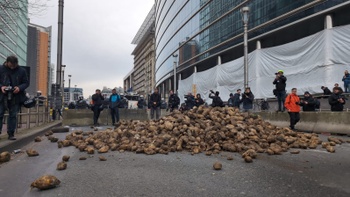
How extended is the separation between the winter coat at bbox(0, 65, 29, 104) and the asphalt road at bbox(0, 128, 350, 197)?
1376mm

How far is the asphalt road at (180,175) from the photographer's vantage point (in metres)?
3.88

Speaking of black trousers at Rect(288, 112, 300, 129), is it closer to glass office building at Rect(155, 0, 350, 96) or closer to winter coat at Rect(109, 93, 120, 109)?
winter coat at Rect(109, 93, 120, 109)

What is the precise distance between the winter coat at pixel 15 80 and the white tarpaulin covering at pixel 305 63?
49.1ft

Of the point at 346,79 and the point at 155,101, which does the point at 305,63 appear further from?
the point at 155,101

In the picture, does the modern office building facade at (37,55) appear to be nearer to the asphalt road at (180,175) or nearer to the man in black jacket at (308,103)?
the man in black jacket at (308,103)

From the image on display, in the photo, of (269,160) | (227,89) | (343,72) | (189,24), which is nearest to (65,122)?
(269,160)

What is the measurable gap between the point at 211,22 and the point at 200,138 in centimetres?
3389

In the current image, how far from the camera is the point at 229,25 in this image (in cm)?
3434

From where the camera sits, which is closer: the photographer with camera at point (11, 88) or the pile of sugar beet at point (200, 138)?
the pile of sugar beet at point (200, 138)

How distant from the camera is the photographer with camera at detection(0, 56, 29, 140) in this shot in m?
6.80

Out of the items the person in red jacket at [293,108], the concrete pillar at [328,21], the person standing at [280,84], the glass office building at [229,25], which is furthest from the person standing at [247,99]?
the glass office building at [229,25]

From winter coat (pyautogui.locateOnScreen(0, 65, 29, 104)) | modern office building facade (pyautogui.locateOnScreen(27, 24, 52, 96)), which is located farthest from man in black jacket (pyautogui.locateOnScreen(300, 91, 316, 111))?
modern office building facade (pyautogui.locateOnScreen(27, 24, 52, 96))

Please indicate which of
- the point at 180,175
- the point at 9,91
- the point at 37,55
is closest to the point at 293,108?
the point at 180,175

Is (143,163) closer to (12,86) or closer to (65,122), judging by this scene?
(12,86)
